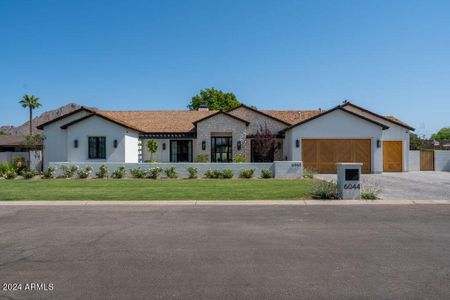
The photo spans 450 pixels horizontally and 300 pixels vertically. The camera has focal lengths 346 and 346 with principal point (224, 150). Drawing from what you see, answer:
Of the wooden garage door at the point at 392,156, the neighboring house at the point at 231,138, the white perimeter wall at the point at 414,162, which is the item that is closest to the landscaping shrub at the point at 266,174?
the neighboring house at the point at 231,138

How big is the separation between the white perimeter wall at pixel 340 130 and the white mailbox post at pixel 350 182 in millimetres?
11111

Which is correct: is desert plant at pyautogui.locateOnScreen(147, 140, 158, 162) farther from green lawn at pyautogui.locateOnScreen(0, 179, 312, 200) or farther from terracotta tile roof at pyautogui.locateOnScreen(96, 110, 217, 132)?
green lawn at pyautogui.locateOnScreen(0, 179, 312, 200)

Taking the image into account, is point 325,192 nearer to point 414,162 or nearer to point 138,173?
point 138,173

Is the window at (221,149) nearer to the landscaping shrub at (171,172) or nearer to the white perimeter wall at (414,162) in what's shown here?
the landscaping shrub at (171,172)

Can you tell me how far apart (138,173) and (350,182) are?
13140mm

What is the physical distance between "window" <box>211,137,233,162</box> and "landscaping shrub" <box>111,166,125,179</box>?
744 centimetres

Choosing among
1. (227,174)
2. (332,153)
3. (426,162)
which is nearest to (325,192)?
(227,174)

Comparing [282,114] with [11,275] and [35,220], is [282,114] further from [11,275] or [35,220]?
[11,275]

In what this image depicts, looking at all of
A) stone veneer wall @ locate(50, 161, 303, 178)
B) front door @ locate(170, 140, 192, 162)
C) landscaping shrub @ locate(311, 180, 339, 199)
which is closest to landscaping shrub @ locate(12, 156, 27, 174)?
stone veneer wall @ locate(50, 161, 303, 178)

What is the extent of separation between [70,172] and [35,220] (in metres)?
13.0

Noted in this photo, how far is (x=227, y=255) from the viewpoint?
643 cm

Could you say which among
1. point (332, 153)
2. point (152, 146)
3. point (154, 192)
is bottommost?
point (154, 192)

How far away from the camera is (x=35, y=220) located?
9.77 meters

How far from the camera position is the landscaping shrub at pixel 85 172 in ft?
71.5
